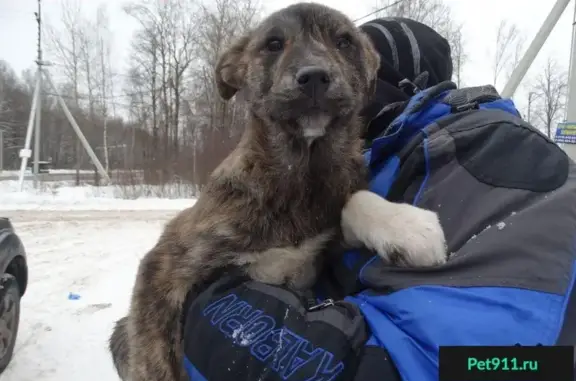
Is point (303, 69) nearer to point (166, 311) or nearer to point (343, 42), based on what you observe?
point (343, 42)

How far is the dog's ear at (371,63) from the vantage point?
2.92 metres

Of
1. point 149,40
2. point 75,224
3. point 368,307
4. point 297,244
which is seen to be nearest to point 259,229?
point 297,244

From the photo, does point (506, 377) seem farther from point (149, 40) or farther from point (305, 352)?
point (149, 40)

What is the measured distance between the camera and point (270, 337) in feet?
5.63

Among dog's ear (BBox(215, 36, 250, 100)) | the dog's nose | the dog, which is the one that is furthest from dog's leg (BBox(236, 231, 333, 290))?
dog's ear (BBox(215, 36, 250, 100))

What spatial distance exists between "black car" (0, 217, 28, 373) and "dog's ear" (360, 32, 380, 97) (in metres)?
3.95

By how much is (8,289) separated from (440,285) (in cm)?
468

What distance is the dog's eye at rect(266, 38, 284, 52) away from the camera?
2.81 metres

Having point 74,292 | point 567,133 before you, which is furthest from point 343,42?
point 567,133

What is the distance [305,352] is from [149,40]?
3709cm

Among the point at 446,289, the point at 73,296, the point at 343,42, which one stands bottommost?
the point at 73,296

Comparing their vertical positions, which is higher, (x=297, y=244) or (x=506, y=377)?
(x=297, y=244)

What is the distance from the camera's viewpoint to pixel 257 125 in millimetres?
2770

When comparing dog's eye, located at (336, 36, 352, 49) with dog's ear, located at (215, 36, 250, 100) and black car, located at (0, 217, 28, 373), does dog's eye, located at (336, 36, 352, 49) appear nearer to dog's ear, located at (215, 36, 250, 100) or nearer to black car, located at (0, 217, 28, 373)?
dog's ear, located at (215, 36, 250, 100)
